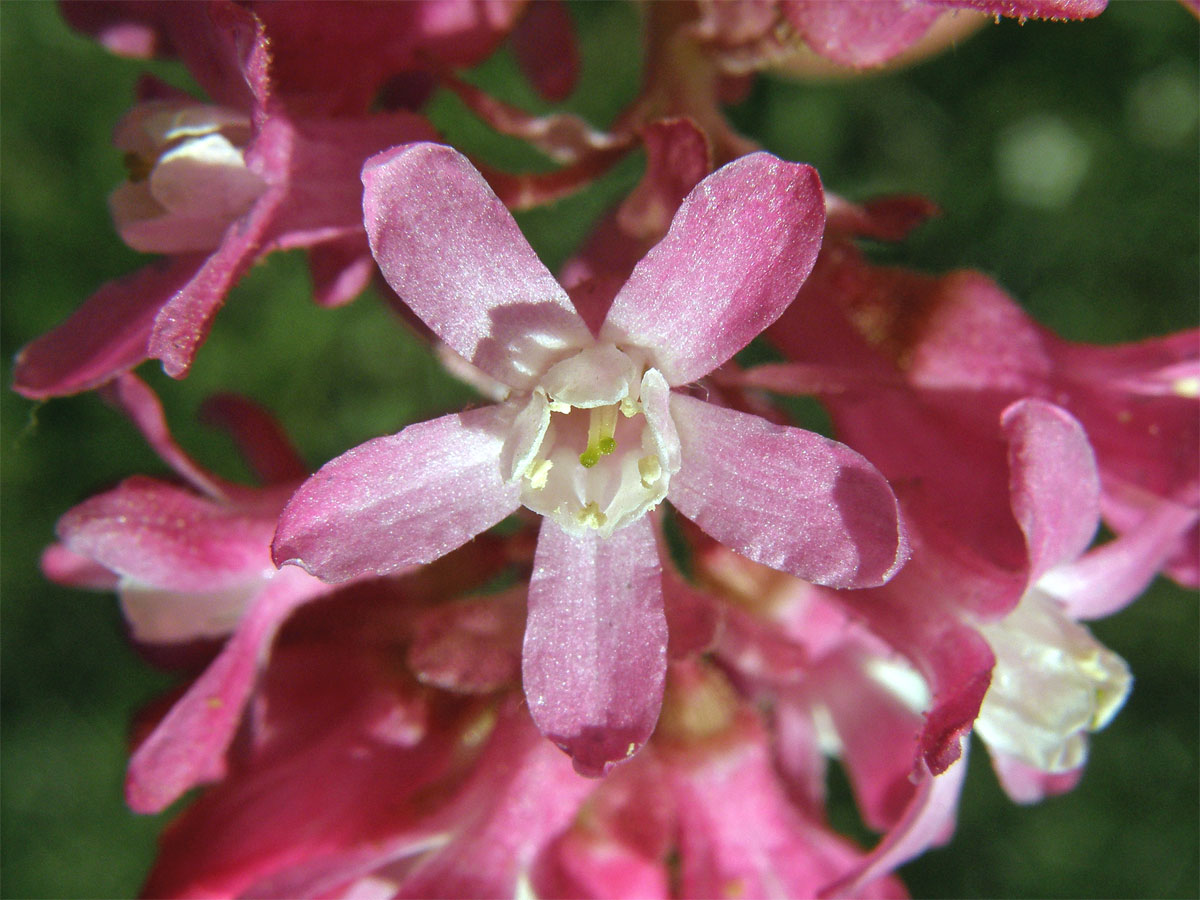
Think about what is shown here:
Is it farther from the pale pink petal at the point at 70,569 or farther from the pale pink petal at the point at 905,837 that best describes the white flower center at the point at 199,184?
the pale pink petal at the point at 905,837

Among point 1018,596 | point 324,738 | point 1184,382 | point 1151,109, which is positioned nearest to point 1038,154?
point 1151,109

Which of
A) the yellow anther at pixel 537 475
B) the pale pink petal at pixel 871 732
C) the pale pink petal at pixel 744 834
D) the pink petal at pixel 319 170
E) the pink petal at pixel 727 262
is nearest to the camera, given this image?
the pink petal at pixel 727 262

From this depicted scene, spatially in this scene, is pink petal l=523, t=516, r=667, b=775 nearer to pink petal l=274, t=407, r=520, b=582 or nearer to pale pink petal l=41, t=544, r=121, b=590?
pink petal l=274, t=407, r=520, b=582

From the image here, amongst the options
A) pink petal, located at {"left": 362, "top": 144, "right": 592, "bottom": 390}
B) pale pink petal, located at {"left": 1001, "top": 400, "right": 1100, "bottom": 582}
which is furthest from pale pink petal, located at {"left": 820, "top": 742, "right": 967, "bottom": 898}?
pink petal, located at {"left": 362, "top": 144, "right": 592, "bottom": 390}

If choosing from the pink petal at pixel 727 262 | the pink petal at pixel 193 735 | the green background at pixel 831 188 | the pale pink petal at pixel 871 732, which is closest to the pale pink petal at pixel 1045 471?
the pink petal at pixel 727 262

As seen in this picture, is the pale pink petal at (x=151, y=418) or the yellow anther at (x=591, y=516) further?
the pale pink petal at (x=151, y=418)
